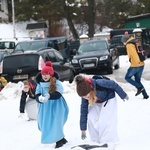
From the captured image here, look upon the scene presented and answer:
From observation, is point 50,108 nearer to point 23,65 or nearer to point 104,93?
point 104,93

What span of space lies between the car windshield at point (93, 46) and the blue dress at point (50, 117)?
1341cm

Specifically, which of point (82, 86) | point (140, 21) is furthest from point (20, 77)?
point (140, 21)

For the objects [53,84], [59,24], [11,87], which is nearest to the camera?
[53,84]

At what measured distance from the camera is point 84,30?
57750mm

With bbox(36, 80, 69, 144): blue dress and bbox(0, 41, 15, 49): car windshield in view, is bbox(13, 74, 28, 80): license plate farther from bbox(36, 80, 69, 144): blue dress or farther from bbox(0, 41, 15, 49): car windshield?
bbox(0, 41, 15, 49): car windshield

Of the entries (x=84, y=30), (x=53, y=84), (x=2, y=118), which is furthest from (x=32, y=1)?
(x=53, y=84)

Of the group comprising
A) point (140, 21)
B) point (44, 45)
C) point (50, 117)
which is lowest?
point (50, 117)

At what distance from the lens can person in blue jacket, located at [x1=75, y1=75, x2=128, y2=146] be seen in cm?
574

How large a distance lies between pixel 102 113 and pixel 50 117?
0.96 meters

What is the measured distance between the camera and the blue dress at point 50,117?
6.45 metres

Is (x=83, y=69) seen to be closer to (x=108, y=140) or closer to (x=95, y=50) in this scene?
(x=95, y=50)

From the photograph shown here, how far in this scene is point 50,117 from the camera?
6.45 metres

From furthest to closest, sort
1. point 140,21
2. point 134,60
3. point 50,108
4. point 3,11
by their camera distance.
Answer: point 3,11
point 140,21
point 134,60
point 50,108

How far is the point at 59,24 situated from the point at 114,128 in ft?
156
